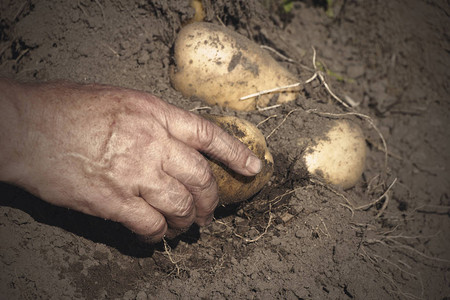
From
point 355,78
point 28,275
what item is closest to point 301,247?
point 28,275

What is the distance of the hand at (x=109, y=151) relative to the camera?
1.33 metres

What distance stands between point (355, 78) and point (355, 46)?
39 cm

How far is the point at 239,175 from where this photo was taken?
173 cm

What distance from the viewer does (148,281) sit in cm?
173

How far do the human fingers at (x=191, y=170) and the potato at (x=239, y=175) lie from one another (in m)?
0.12

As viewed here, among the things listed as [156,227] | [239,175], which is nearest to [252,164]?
[239,175]

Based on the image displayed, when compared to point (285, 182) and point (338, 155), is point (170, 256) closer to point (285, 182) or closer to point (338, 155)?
point (285, 182)

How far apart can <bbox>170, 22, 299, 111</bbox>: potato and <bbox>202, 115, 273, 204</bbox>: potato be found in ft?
1.39

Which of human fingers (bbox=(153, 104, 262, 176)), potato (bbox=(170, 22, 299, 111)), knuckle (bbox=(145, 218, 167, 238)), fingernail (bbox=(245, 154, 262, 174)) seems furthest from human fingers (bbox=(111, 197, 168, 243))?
potato (bbox=(170, 22, 299, 111))

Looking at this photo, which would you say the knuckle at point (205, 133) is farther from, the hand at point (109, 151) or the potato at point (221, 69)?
the potato at point (221, 69)

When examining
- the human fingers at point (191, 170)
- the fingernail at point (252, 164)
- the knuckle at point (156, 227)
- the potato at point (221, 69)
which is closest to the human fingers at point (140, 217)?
the knuckle at point (156, 227)

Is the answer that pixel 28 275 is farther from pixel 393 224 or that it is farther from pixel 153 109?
pixel 393 224

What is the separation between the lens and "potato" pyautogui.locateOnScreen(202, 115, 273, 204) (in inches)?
66.7

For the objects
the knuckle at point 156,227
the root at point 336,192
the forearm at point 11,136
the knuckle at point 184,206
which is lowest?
the root at point 336,192
